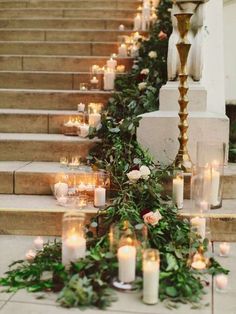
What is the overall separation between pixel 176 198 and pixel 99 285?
1383 millimetres

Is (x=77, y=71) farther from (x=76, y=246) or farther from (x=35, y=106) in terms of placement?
(x=76, y=246)

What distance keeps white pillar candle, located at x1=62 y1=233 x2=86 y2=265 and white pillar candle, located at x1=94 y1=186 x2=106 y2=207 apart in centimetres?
97

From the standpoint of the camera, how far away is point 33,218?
4.50m

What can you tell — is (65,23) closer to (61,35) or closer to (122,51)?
(61,35)

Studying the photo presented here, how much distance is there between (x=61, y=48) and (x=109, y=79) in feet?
4.11

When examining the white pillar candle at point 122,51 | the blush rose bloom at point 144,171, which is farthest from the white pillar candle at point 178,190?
the white pillar candle at point 122,51

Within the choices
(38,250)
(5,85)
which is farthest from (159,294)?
(5,85)

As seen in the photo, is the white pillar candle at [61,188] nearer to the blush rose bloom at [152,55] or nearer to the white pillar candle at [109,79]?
the white pillar candle at [109,79]

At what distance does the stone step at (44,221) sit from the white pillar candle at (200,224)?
481mm

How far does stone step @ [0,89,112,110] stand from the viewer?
6246mm

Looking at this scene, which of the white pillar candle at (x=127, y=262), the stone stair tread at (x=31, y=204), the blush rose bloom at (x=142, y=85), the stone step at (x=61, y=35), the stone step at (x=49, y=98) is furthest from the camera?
the stone step at (x=61, y=35)

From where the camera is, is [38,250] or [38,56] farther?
[38,56]

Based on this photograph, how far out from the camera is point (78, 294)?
10.8ft

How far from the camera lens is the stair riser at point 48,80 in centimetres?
665
